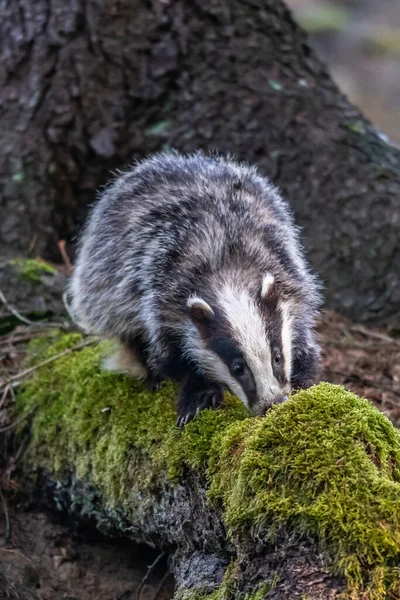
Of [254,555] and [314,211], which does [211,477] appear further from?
[314,211]

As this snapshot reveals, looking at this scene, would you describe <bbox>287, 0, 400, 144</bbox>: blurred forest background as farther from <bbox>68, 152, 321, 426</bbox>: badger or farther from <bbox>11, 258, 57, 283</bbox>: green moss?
<bbox>68, 152, 321, 426</bbox>: badger

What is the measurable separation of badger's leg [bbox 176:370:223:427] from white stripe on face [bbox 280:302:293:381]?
45 cm

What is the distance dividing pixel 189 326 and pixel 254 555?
1.73m

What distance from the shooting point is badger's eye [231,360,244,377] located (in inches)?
179

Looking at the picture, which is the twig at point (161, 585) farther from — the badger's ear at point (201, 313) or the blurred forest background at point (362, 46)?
the blurred forest background at point (362, 46)

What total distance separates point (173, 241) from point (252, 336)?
1067 mm

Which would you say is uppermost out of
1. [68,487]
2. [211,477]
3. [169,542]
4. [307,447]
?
[307,447]

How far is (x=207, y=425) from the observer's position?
4488 millimetres

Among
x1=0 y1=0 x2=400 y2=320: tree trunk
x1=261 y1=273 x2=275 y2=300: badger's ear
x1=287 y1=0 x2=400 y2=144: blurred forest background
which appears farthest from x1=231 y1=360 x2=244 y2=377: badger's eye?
x1=287 y1=0 x2=400 y2=144: blurred forest background

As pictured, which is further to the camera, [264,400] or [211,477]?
[264,400]

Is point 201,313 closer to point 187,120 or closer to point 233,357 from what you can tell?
point 233,357

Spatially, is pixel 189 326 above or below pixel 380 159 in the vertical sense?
above

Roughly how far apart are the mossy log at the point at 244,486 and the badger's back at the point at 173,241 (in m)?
0.56

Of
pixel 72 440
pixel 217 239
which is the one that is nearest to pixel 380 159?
pixel 217 239
